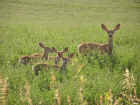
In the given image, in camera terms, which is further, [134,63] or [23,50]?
[23,50]

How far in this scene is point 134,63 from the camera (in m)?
4.48

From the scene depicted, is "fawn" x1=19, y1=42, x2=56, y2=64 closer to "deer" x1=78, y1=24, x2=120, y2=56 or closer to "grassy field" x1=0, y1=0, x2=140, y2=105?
"grassy field" x1=0, y1=0, x2=140, y2=105

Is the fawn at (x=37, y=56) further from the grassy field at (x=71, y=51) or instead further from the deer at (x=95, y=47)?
the deer at (x=95, y=47)

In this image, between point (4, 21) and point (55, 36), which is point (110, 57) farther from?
point (4, 21)

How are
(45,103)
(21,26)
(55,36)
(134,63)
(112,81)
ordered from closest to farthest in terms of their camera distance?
1. (45,103)
2. (112,81)
3. (134,63)
4. (55,36)
5. (21,26)

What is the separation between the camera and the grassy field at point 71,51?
10.0ft

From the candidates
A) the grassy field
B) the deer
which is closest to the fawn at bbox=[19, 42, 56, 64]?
the grassy field

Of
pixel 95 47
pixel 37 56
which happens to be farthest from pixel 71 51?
pixel 37 56

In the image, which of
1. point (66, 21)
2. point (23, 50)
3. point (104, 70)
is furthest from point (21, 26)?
point (104, 70)

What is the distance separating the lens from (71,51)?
5.23 metres

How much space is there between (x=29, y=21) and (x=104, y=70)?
4.57 meters

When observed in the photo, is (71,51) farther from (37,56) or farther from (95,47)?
(37,56)

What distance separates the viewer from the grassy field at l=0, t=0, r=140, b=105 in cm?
305

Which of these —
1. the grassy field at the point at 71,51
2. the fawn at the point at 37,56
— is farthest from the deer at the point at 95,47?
the fawn at the point at 37,56
